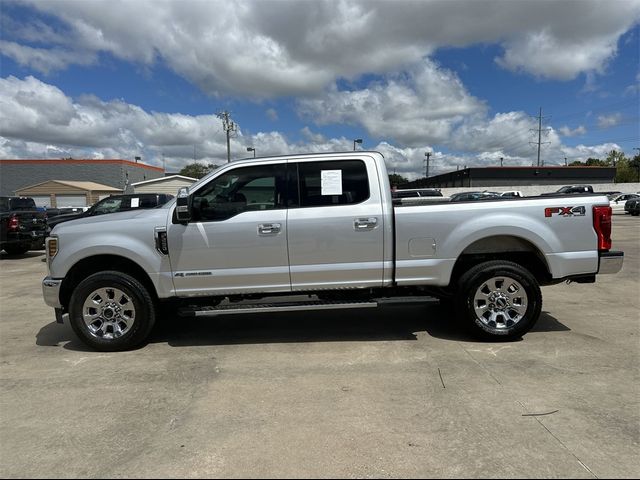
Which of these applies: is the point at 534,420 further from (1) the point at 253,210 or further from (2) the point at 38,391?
(2) the point at 38,391

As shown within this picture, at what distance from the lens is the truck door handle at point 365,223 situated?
4801 millimetres

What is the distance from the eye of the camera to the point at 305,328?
18.7 feet

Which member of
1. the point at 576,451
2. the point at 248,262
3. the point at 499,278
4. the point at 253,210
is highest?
the point at 253,210

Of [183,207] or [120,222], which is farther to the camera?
[120,222]

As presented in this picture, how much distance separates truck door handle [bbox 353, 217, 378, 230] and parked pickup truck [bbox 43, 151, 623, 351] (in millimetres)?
11

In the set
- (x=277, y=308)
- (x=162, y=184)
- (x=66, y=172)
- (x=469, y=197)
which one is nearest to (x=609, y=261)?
(x=277, y=308)

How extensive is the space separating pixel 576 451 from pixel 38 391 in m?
4.32

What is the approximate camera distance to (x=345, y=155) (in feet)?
16.5

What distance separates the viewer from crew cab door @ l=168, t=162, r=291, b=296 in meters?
4.79

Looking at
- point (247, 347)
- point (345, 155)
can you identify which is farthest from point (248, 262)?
point (345, 155)

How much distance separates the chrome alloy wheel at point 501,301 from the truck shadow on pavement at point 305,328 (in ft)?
1.09

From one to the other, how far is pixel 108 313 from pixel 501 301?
4.29 meters

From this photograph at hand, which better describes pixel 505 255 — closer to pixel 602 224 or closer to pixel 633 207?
pixel 602 224

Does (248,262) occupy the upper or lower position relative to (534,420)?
upper
